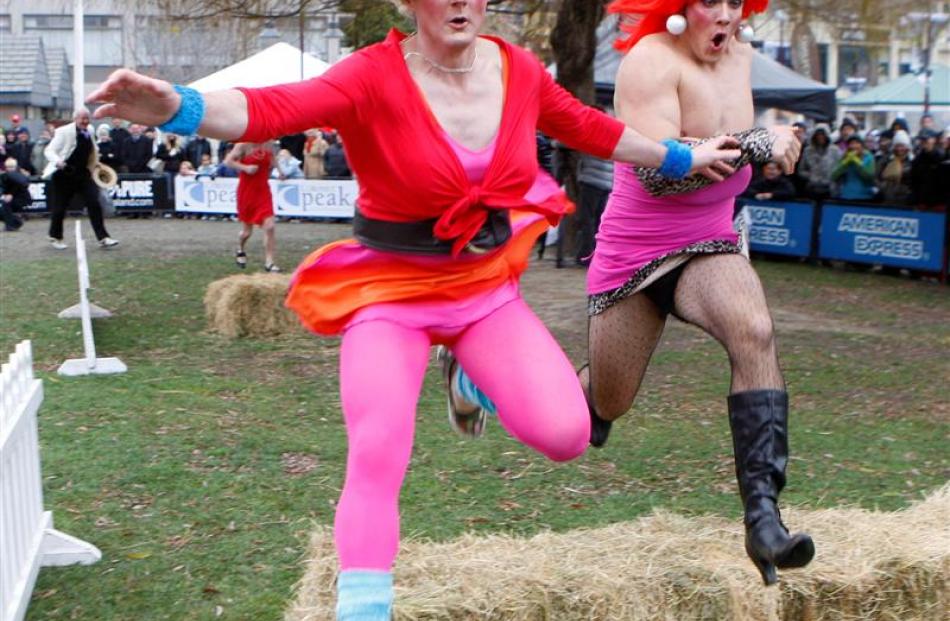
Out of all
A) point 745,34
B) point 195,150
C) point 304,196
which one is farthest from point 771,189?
point 745,34

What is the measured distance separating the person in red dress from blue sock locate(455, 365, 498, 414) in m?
10.1

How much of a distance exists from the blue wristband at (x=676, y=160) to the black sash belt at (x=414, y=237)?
0.62 m

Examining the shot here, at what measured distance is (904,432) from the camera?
737cm

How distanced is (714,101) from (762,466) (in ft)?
4.30

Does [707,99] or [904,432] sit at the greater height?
[707,99]

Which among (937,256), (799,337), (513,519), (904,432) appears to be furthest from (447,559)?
(937,256)

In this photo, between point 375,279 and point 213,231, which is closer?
point 375,279

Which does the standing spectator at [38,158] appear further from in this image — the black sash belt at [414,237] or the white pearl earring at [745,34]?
the black sash belt at [414,237]

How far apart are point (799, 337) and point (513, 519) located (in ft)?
20.0

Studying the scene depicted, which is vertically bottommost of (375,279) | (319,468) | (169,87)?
(319,468)

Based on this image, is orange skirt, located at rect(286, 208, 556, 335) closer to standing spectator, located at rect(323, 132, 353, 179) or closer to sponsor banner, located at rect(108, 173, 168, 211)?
standing spectator, located at rect(323, 132, 353, 179)

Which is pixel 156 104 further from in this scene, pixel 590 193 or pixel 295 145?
pixel 295 145

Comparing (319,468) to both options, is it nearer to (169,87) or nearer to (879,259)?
(169,87)

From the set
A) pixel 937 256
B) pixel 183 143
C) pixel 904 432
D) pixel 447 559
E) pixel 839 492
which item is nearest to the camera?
pixel 447 559
